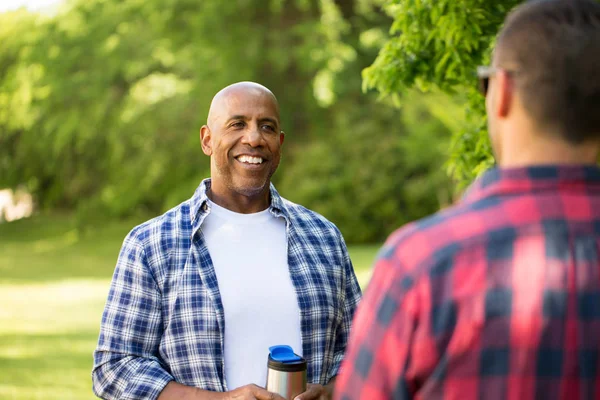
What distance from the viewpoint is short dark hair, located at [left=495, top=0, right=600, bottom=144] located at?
1.51 metres

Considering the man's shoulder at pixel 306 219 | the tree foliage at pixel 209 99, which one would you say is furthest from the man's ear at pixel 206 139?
the tree foliage at pixel 209 99

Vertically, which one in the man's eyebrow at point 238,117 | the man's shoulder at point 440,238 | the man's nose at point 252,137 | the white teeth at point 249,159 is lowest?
the man's shoulder at point 440,238

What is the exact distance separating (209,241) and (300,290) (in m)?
0.36

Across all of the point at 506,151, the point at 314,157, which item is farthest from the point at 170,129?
the point at 506,151

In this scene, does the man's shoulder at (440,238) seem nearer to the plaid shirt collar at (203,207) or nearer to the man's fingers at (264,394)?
the man's fingers at (264,394)

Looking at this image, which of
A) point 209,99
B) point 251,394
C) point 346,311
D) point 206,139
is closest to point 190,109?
point 209,99

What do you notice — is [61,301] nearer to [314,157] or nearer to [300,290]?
[314,157]

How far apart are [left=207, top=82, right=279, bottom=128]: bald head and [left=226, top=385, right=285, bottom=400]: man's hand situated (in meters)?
1.01

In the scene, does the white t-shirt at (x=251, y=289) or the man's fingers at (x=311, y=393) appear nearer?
the man's fingers at (x=311, y=393)

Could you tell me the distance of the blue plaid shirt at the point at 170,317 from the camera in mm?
2951

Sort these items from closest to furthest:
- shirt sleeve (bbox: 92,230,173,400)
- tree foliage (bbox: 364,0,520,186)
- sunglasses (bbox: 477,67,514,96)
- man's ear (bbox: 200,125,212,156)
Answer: sunglasses (bbox: 477,67,514,96) < shirt sleeve (bbox: 92,230,173,400) < man's ear (bbox: 200,125,212,156) < tree foliage (bbox: 364,0,520,186)

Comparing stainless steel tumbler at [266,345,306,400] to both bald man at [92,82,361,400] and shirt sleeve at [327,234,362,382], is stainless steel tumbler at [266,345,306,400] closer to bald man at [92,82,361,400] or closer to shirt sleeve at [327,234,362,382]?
bald man at [92,82,361,400]

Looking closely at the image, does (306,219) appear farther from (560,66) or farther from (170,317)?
(560,66)

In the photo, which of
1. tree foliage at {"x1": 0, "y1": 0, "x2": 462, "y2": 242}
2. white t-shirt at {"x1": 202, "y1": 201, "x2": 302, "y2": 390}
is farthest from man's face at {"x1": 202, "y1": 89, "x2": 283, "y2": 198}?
tree foliage at {"x1": 0, "y1": 0, "x2": 462, "y2": 242}
